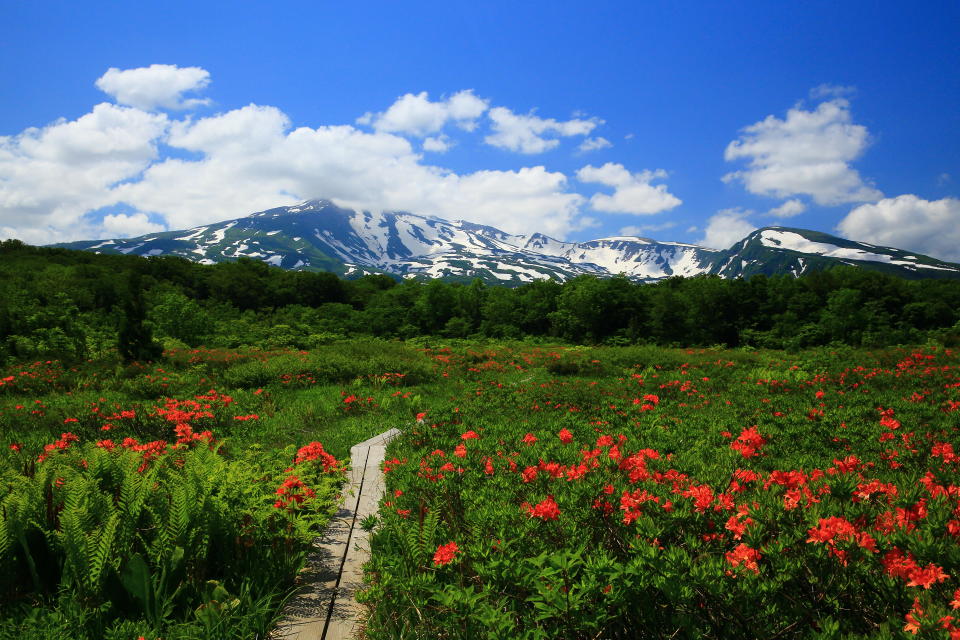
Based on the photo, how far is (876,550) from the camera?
2121mm

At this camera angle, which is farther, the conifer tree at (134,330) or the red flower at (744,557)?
the conifer tree at (134,330)

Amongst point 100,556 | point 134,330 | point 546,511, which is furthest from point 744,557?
point 134,330

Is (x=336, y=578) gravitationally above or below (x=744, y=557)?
below

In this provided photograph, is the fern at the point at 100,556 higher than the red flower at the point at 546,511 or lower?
lower

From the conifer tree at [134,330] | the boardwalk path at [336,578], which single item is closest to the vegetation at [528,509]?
the boardwalk path at [336,578]

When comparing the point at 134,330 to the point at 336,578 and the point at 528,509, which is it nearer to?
the point at 336,578

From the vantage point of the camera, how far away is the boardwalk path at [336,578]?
284cm

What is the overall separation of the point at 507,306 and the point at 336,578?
169 feet

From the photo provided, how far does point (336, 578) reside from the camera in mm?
3396

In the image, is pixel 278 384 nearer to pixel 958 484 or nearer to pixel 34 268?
pixel 958 484

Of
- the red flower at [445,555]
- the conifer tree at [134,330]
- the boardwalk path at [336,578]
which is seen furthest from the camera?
the conifer tree at [134,330]

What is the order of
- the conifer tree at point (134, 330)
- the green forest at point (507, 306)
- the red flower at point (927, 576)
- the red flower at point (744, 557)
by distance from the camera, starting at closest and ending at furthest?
the red flower at point (927, 576) < the red flower at point (744, 557) < the conifer tree at point (134, 330) < the green forest at point (507, 306)

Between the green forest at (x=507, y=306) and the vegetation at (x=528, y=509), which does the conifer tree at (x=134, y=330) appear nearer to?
the vegetation at (x=528, y=509)

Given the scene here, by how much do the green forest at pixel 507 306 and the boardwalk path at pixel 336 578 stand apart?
86.9 ft
